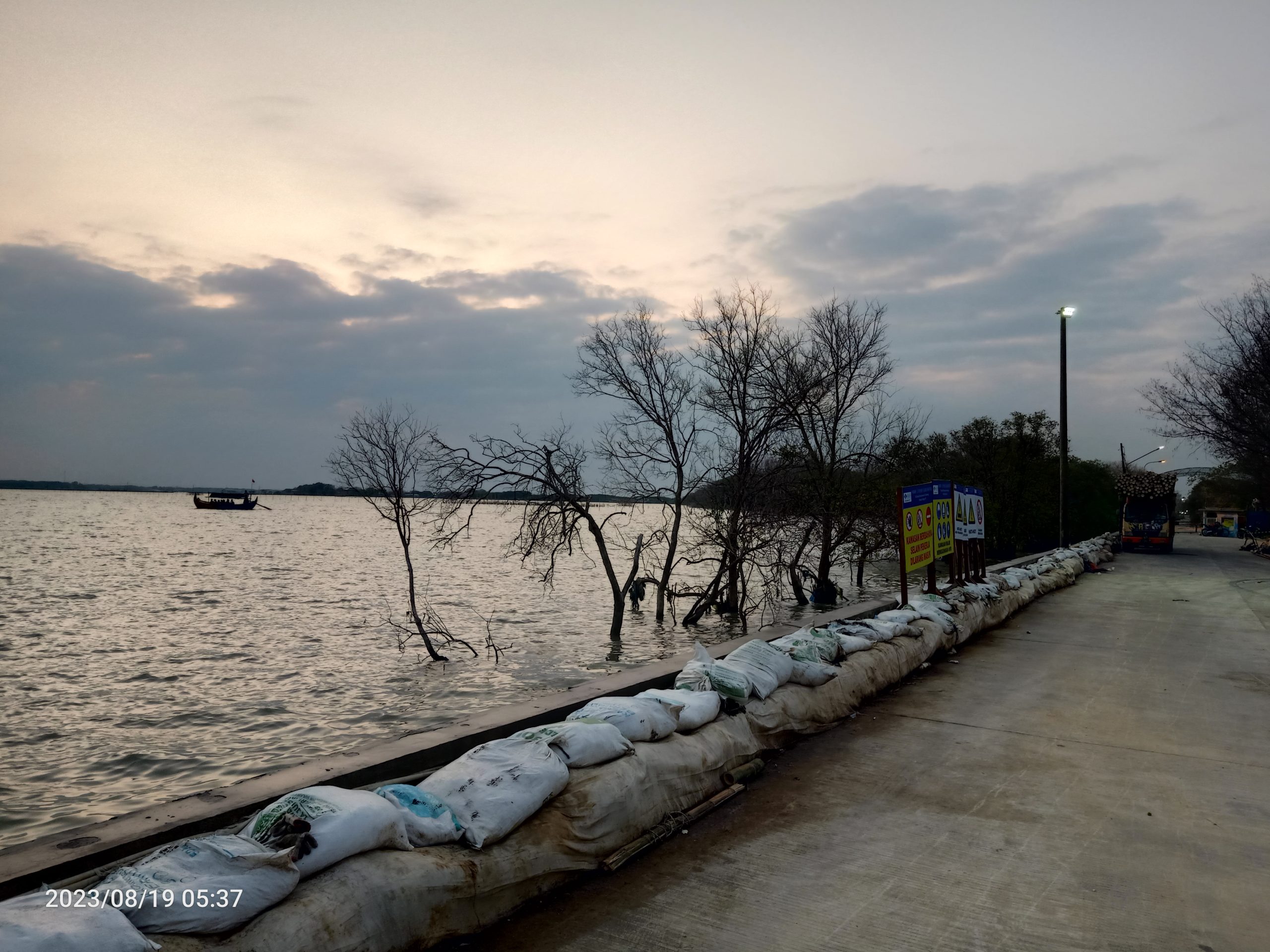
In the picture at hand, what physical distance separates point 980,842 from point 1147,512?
34185mm

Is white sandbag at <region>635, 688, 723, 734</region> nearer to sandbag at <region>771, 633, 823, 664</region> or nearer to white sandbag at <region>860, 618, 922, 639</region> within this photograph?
sandbag at <region>771, 633, 823, 664</region>

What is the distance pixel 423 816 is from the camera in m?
3.31

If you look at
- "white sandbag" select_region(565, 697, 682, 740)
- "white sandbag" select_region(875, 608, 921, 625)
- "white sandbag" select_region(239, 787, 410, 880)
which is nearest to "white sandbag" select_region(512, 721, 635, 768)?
"white sandbag" select_region(565, 697, 682, 740)

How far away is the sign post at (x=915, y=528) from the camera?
988 cm

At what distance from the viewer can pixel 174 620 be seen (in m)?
21.1

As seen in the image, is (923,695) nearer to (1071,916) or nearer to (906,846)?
(906,846)

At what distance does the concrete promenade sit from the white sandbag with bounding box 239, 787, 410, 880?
22.7 inches

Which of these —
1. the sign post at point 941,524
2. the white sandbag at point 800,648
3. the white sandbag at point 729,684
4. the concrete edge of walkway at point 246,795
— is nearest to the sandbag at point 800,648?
the white sandbag at point 800,648

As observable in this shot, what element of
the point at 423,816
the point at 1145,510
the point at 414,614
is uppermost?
the point at 1145,510

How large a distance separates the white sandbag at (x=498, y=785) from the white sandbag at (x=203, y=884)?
32.7 inches

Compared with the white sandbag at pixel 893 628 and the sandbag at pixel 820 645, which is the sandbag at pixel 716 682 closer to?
the sandbag at pixel 820 645

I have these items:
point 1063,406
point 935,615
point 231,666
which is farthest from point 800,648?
point 1063,406
